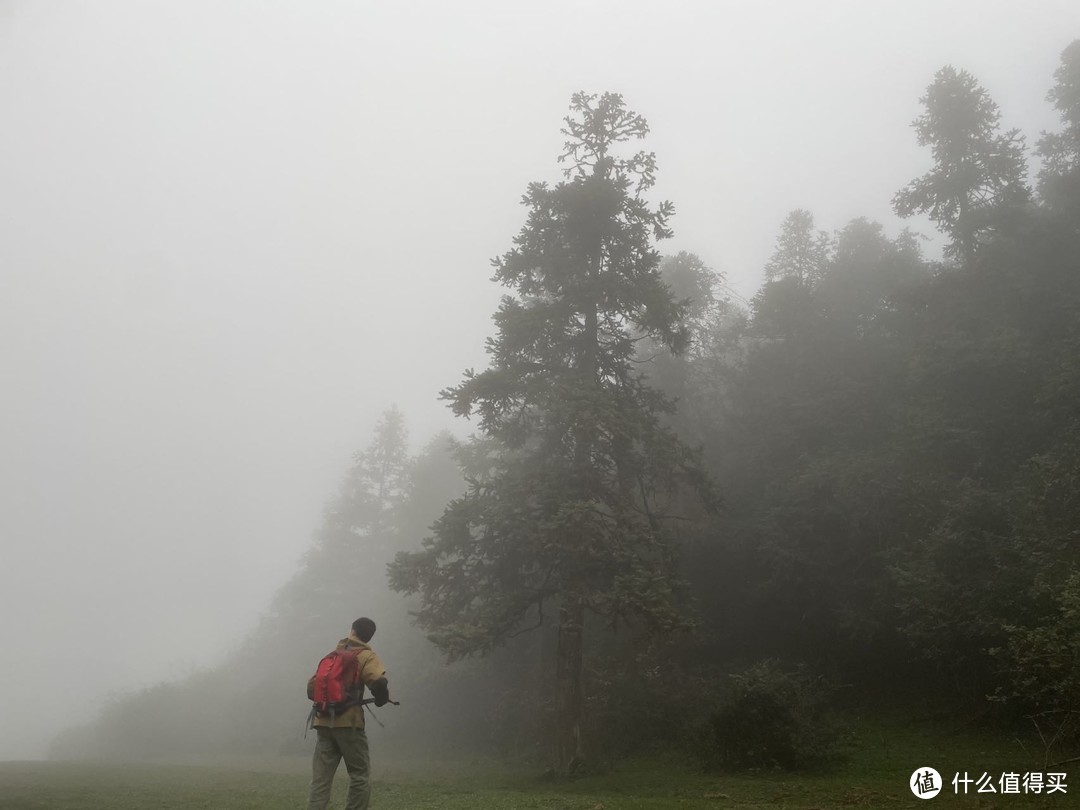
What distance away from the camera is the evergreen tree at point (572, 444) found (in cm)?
1573

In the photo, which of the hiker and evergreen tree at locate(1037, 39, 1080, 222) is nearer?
the hiker

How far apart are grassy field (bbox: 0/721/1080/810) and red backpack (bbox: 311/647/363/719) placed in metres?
4.18

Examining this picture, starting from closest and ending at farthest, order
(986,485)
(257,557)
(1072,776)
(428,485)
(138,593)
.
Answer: (1072,776), (986,485), (428,485), (138,593), (257,557)

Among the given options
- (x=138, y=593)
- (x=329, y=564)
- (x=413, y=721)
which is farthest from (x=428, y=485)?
(x=138, y=593)

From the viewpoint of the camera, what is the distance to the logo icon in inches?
414

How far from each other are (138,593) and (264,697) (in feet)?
525

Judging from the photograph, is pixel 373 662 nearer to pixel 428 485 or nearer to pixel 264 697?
pixel 428 485

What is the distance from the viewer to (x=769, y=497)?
2333 cm

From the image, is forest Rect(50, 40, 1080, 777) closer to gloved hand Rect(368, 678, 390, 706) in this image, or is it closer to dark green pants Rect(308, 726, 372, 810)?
dark green pants Rect(308, 726, 372, 810)

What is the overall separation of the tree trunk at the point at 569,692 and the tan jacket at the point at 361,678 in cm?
775

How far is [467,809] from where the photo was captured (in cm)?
1099

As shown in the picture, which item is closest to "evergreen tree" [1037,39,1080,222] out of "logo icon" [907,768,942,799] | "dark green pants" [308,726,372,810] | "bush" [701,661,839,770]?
"bush" [701,661,839,770]

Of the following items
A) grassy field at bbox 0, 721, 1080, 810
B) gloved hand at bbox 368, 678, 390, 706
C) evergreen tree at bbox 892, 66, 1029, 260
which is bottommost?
grassy field at bbox 0, 721, 1080, 810

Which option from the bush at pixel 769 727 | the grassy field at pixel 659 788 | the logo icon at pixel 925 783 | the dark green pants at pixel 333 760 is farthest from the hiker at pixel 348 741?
the bush at pixel 769 727
